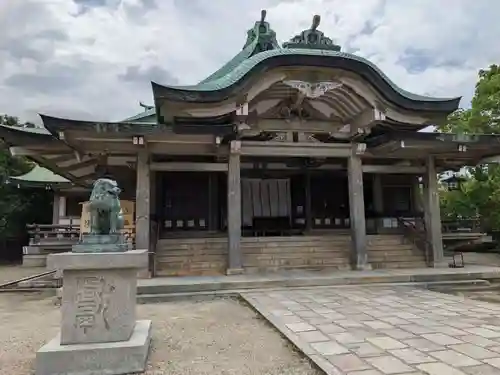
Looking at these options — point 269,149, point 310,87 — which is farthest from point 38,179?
point 310,87

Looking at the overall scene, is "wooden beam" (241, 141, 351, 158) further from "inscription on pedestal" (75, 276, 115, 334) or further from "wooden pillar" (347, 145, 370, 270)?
"inscription on pedestal" (75, 276, 115, 334)

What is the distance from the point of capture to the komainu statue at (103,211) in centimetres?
407

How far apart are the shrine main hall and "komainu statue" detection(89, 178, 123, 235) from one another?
4.91 meters

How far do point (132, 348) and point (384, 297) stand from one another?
4993 mm

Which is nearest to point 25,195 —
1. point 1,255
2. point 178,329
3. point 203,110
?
point 1,255

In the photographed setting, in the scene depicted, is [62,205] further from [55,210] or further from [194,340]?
[194,340]

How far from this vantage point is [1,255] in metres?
20.3

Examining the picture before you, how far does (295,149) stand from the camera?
10438 mm

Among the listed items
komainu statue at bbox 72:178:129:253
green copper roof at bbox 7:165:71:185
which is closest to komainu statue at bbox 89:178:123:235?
komainu statue at bbox 72:178:129:253

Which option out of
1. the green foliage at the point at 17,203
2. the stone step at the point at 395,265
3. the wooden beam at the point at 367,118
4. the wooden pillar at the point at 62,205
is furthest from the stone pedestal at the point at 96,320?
the green foliage at the point at 17,203

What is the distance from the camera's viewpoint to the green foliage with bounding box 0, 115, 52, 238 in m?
19.4

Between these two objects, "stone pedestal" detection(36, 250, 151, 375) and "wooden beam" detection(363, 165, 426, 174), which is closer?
"stone pedestal" detection(36, 250, 151, 375)

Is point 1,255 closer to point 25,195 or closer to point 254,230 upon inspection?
point 25,195

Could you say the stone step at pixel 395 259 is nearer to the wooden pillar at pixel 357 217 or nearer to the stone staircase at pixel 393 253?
the stone staircase at pixel 393 253
